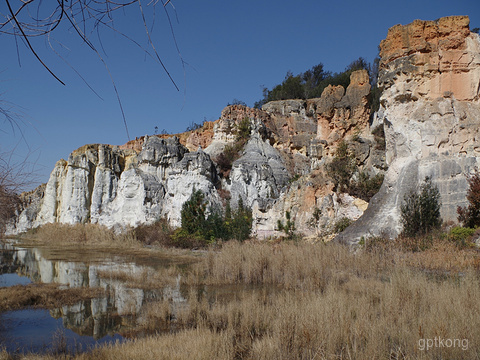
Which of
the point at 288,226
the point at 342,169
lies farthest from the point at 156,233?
the point at 342,169

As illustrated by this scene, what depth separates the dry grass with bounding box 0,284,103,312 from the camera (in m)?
9.47

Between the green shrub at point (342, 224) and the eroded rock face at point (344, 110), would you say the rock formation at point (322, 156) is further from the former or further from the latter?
the green shrub at point (342, 224)

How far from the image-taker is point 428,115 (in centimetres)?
1394

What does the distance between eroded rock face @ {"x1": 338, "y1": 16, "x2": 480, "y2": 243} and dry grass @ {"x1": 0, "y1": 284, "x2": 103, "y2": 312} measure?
901cm

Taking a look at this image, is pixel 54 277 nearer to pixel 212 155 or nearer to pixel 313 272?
pixel 313 272

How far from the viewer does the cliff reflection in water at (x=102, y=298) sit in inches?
309

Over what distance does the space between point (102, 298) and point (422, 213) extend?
10550 millimetres

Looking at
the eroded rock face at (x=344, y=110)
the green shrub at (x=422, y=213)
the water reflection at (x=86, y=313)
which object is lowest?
the water reflection at (x=86, y=313)

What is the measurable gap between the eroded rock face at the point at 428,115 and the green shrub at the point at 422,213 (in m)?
0.36

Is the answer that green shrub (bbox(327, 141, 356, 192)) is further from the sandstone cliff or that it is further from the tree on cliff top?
the tree on cliff top

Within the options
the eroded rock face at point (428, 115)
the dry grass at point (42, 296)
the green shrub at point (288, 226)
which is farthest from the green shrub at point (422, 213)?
the dry grass at point (42, 296)

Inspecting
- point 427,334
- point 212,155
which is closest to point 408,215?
point 427,334

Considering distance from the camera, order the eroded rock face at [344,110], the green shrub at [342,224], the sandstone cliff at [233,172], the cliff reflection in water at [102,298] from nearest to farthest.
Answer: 1. the cliff reflection in water at [102,298]
2. the green shrub at [342,224]
3. the sandstone cliff at [233,172]
4. the eroded rock face at [344,110]

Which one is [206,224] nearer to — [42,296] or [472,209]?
[42,296]
